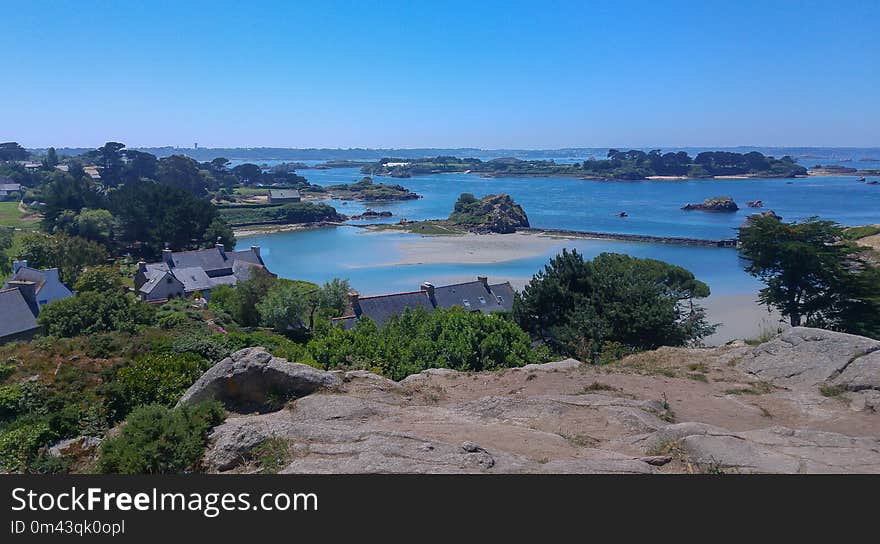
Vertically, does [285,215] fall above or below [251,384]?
below

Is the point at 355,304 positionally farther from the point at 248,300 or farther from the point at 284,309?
the point at 248,300

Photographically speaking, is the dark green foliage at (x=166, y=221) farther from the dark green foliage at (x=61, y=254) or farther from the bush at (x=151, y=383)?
the bush at (x=151, y=383)

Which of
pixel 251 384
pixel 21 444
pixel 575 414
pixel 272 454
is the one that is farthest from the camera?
pixel 575 414

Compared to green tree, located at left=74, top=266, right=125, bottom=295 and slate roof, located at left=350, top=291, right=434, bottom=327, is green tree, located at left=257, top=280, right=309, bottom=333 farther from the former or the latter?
green tree, located at left=74, top=266, right=125, bottom=295

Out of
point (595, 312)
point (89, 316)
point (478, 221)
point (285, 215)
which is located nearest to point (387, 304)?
point (595, 312)

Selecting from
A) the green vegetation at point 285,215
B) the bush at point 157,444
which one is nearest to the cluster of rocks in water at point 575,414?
the bush at point 157,444
